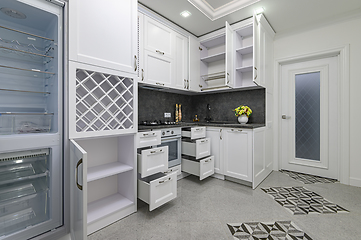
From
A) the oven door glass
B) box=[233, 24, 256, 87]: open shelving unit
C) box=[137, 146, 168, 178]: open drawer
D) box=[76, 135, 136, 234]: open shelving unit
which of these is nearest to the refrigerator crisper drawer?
box=[76, 135, 136, 234]: open shelving unit

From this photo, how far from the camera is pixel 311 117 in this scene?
9.55 ft

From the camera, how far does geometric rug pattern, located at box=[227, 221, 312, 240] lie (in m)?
1.45

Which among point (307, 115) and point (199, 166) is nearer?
point (199, 166)

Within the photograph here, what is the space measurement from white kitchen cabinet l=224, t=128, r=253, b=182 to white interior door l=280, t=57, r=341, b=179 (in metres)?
1.25

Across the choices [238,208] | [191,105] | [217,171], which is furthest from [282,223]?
[191,105]

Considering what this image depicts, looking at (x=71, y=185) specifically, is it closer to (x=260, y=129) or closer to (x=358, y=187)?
(x=260, y=129)

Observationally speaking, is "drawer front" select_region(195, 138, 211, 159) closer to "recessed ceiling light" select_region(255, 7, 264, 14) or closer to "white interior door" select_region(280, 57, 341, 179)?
"white interior door" select_region(280, 57, 341, 179)

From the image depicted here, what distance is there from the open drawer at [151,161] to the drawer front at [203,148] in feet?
2.04

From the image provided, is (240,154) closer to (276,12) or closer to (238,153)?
(238,153)

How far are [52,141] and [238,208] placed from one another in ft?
6.44

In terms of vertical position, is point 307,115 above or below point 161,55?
below

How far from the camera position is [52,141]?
1341 millimetres

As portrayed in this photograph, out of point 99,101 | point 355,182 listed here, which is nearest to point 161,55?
point 99,101

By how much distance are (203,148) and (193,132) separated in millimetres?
297
